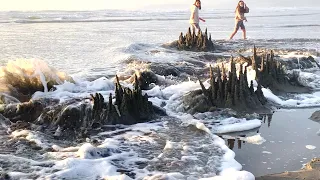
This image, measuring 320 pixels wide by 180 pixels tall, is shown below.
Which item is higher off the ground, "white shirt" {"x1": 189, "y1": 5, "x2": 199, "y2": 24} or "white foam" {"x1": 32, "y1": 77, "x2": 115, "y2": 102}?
"white shirt" {"x1": 189, "y1": 5, "x2": 199, "y2": 24}

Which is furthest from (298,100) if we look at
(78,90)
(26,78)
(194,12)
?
(194,12)

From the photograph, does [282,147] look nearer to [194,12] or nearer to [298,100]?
[298,100]

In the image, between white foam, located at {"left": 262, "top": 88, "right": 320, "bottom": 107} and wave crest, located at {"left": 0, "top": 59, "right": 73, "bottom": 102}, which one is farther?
white foam, located at {"left": 262, "top": 88, "right": 320, "bottom": 107}

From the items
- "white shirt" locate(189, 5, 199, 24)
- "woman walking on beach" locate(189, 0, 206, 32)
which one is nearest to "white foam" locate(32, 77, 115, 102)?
"woman walking on beach" locate(189, 0, 206, 32)

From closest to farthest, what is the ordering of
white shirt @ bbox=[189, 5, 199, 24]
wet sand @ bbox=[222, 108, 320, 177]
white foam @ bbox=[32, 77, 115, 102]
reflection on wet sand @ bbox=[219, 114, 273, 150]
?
wet sand @ bbox=[222, 108, 320, 177], reflection on wet sand @ bbox=[219, 114, 273, 150], white foam @ bbox=[32, 77, 115, 102], white shirt @ bbox=[189, 5, 199, 24]

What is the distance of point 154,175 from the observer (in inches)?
143

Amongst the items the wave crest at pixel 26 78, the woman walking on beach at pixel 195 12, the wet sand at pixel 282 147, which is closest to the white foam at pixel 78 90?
the wave crest at pixel 26 78

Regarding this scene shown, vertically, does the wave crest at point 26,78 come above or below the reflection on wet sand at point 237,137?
above

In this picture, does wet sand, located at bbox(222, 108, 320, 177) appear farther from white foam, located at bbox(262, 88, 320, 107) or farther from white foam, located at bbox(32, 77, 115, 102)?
white foam, located at bbox(32, 77, 115, 102)

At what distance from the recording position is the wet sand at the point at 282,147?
3.87 meters

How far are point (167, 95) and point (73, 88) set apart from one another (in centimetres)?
151

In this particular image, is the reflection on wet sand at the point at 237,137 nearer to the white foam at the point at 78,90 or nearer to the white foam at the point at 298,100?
the white foam at the point at 298,100

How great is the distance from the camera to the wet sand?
387 centimetres

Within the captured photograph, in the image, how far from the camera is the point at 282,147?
4359 mm
